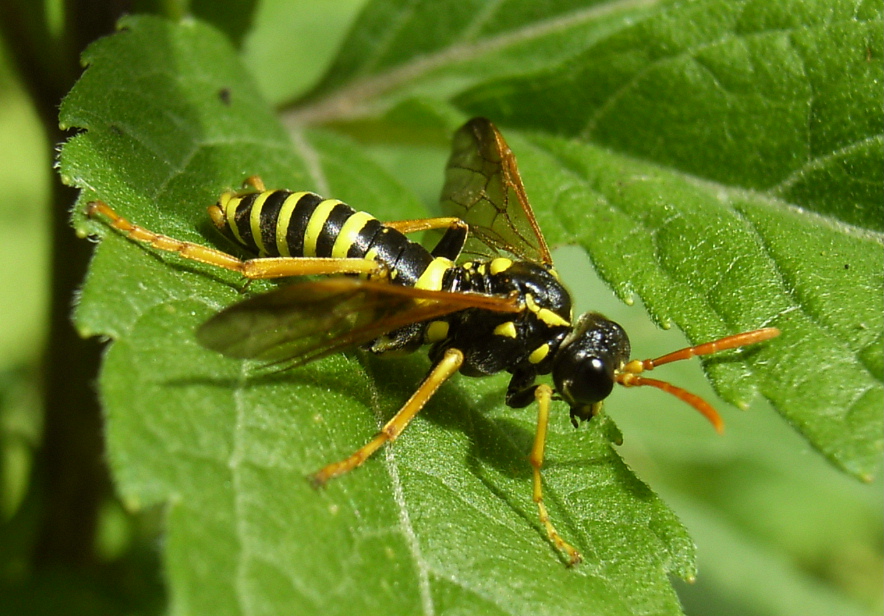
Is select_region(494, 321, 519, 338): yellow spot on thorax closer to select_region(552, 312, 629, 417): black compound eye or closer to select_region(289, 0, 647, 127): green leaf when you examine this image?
select_region(552, 312, 629, 417): black compound eye

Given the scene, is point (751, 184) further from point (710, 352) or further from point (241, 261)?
point (241, 261)

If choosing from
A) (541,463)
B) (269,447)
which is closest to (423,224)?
(541,463)

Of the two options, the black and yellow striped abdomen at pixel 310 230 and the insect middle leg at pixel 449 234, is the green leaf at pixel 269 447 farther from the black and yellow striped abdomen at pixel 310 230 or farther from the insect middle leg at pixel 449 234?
the insect middle leg at pixel 449 234

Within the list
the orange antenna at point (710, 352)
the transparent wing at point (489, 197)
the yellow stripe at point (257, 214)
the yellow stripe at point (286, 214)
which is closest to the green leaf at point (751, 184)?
the orange antenna at point (710, 352)

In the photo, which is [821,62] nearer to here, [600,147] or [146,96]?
[600,147]

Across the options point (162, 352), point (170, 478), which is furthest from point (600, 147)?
point (170, 478)

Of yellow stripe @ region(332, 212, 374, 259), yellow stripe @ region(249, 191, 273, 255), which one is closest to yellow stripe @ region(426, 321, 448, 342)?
yellow stripe @ region(332, 212, 374, 259)
